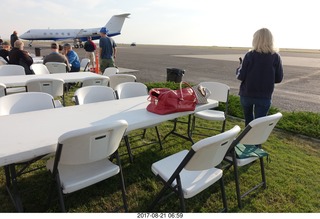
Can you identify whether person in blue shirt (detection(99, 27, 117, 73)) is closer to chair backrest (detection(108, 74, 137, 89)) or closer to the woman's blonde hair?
chair backrest (detection(108, 74, 137, 89))

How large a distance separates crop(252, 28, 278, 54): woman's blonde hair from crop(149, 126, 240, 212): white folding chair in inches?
61.0

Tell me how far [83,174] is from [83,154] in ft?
1.19

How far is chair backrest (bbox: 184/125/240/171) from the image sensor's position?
1.65 metres

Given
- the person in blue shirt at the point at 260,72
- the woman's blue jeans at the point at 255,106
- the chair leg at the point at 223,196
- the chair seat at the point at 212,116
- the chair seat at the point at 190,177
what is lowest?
the chair leg at the point at 223,196

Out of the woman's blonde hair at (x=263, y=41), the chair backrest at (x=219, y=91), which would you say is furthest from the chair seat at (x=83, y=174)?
the chair backrest at (x=219, y=91)

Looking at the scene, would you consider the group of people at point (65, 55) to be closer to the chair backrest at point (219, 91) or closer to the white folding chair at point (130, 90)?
the white folding chair at point (130, 90)

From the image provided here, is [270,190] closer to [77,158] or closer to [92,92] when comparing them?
[77,158]

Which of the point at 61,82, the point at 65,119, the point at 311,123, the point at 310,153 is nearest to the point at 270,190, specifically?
the point at 310,153

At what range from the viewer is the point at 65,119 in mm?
2295

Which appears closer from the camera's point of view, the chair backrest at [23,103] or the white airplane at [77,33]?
the chair backrest at [23,103]

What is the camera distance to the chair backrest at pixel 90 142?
1.63 m

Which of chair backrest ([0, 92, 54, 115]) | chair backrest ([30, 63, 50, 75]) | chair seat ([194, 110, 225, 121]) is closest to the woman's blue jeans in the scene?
chair seat ([194, 110, 225, 121])

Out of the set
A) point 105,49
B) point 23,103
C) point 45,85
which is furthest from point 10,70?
point 23,103

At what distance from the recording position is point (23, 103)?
2.70 m
